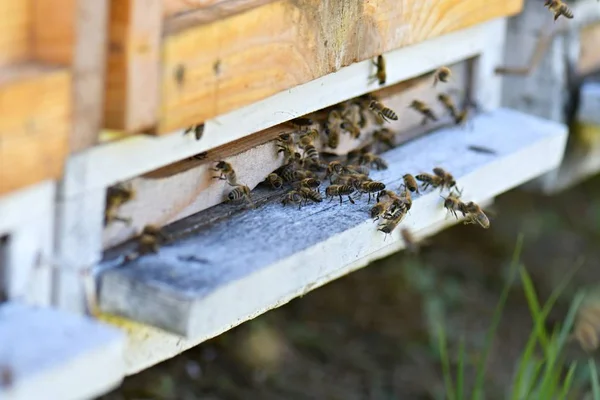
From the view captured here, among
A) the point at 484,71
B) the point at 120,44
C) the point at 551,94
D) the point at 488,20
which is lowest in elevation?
the point at 551,94

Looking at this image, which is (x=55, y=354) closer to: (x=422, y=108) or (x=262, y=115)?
(x=262, y=115)

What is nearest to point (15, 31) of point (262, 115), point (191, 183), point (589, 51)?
point (191, 183)

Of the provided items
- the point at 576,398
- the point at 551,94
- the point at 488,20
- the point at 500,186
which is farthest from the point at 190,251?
the point at 576,398

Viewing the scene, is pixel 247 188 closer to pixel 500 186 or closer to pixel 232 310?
pixel 232 310

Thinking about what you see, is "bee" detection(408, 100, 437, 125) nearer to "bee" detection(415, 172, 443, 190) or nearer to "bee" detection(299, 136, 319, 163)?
"bee" detection(415, 172, 443, 190)

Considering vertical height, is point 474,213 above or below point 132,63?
below

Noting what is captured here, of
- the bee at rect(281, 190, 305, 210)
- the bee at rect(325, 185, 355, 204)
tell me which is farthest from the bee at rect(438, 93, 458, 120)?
the bee at rect(281, 190, 305, 210)
